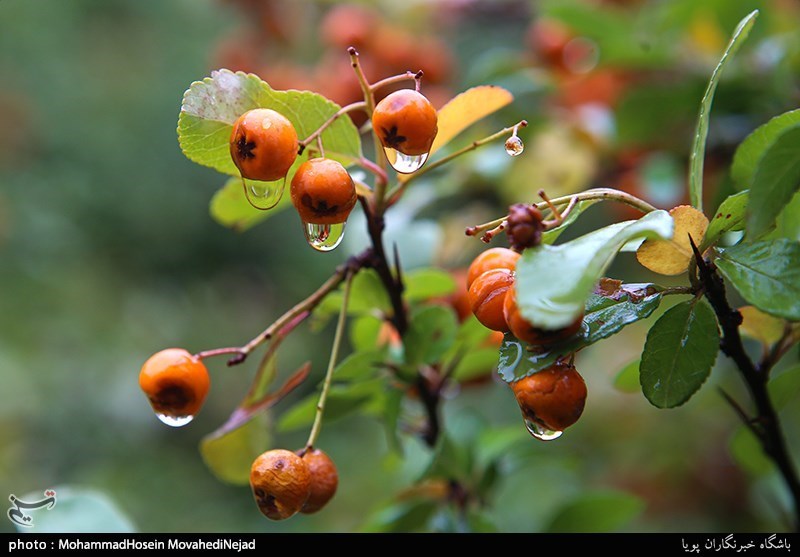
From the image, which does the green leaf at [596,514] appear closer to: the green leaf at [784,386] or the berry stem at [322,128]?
the green leaf at [784,386]

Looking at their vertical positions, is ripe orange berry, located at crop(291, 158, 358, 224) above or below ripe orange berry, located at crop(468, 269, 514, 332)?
above

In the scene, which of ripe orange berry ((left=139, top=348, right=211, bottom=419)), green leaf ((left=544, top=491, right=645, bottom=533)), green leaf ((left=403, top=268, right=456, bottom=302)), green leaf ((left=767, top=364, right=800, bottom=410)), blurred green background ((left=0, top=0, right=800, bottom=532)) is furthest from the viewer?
blurred green background ((left=0, top=0, right=800, bottom=532))

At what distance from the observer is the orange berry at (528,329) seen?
2.04 ft

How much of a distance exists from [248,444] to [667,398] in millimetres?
553

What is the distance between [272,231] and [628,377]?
2395 mm

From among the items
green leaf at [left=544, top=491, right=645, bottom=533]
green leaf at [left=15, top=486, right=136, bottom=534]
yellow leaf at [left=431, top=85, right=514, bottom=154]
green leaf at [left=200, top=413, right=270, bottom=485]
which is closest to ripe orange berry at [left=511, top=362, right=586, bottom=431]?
yellow leaf at [left=431, top=85, right=514, bottom=154]

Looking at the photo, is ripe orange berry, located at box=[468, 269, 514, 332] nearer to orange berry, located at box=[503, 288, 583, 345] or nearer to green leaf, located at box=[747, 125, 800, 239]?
orange berry, located at box=[503, 288, 583, 345]

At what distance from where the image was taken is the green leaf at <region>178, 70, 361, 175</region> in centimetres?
75

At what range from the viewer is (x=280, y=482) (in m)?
0.73

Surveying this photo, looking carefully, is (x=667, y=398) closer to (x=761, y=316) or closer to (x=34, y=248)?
(x=761, y=316)

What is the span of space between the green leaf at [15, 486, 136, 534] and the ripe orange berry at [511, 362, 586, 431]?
0.73m

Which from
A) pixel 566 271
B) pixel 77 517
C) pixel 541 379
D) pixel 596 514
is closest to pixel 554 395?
pixel 541 379

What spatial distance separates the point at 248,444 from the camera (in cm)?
99

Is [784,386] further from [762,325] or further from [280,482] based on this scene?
[280,482]
